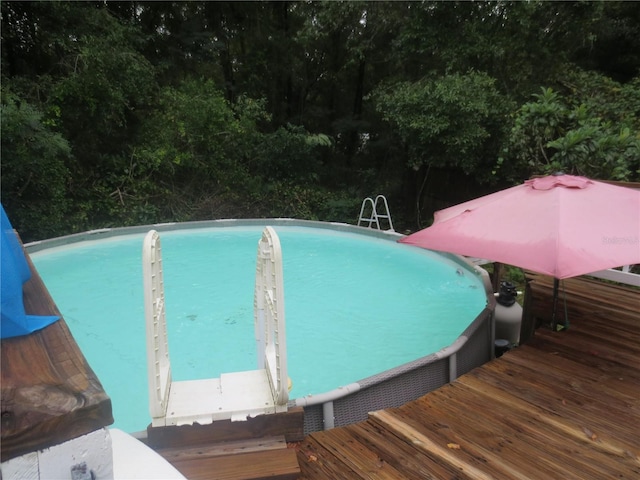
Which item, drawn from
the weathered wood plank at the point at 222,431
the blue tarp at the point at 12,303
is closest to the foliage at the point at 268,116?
the weathered wood plank at the point at 222,431

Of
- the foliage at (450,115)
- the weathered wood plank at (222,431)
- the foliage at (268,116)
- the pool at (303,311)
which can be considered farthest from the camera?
the foliage at (450,115)

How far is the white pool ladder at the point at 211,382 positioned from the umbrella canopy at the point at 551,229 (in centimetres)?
129

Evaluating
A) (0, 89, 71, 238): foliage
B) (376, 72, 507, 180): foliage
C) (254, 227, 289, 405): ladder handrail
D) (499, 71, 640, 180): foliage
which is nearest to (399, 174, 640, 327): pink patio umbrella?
(254, 227, 289, 405): ladder handrail

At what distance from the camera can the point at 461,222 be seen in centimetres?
283

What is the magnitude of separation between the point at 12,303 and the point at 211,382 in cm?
164

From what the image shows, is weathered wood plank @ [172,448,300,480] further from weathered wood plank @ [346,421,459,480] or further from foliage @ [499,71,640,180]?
foliage @ [499,71,640,180]

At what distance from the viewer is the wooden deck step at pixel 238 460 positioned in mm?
1684

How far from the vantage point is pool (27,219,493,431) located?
3.52 metres

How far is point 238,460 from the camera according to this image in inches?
68.6

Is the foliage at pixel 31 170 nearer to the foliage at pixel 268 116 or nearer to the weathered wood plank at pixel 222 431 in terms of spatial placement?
the foliage at pixel 268 116

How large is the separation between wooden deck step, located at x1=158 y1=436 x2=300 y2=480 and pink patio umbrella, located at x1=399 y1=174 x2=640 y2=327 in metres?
1.51

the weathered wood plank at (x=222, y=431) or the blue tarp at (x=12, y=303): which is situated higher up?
the blue tarp at (x=12, y=303)

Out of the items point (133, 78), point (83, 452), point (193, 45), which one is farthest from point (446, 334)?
point (193, 45)

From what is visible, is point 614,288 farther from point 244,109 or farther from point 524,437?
point 244,109
